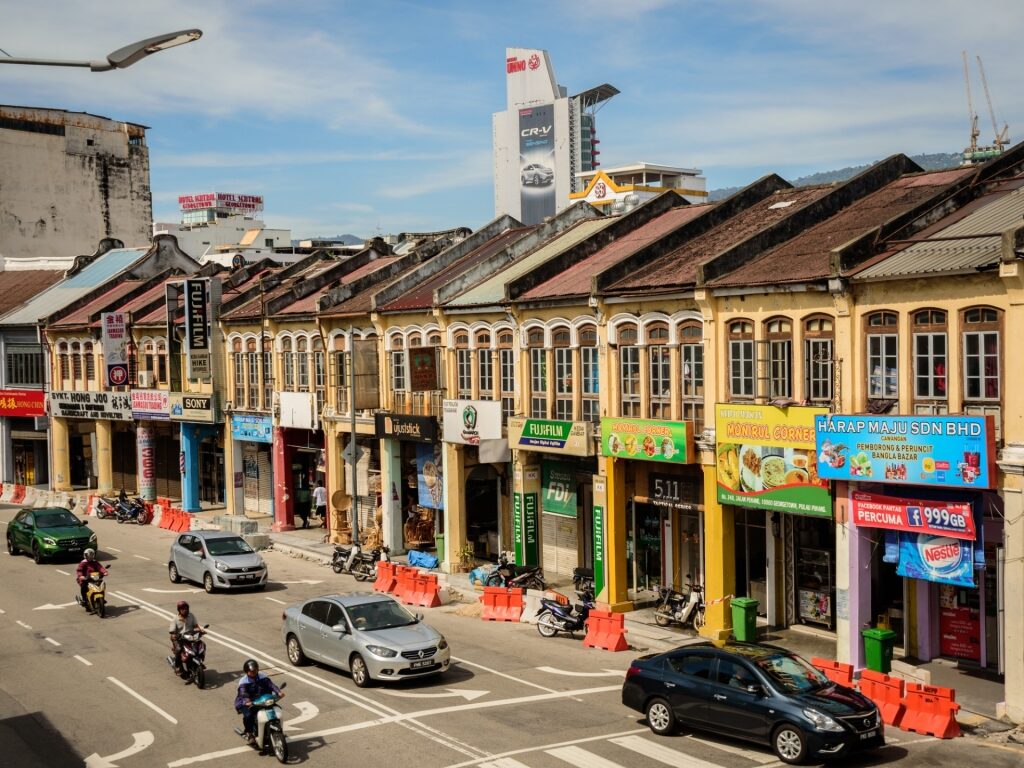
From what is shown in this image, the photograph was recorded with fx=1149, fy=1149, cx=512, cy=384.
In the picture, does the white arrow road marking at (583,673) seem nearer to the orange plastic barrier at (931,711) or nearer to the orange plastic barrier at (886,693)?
the orange plastic barrier at (886,693)

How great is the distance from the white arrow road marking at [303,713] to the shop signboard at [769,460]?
1072 centimetres

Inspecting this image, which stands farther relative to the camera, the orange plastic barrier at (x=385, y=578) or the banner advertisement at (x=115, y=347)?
the banner advertisement at (x=115, y=347)

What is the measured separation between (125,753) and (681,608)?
1436 cm

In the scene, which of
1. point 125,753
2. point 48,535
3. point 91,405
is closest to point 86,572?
point 48,535

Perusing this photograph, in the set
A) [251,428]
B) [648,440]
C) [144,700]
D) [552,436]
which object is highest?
[648,440]

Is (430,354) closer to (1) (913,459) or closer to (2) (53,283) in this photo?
(1) (913,459)

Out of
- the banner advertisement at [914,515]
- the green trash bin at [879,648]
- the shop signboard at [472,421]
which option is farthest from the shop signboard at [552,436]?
the green trash bin at [879,648]

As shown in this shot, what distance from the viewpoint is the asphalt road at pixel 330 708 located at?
722 inches

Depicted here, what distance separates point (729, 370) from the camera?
26609 mm

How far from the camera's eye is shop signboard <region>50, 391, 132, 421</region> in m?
52.6

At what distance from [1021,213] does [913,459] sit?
584 centimetres

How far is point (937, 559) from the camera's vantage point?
22266mm

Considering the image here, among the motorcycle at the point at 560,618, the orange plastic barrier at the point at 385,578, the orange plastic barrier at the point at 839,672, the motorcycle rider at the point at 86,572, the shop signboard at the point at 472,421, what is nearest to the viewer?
the orange plastic barrier at the point at 839,672

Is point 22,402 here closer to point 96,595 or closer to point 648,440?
point 96,595
